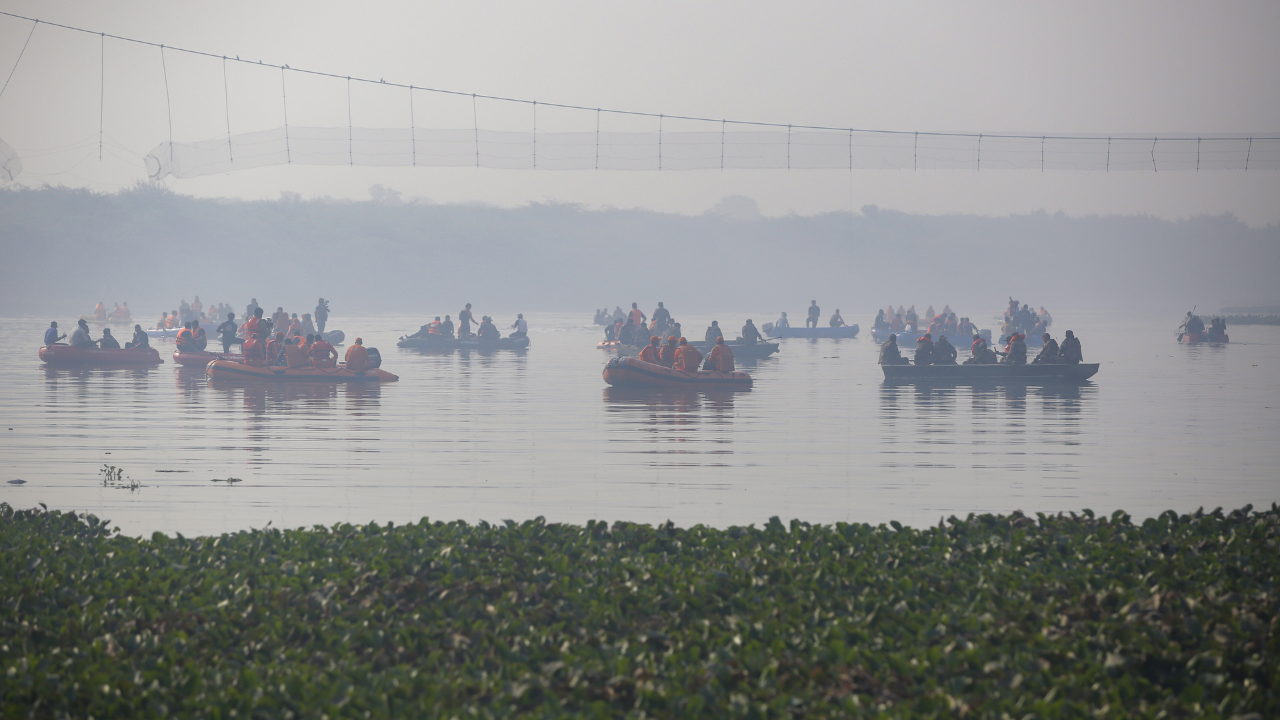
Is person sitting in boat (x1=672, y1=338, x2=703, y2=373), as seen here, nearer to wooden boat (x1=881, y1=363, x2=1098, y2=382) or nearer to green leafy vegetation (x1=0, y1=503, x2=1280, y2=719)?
wooden boat (x1=881, y1=363, x2=1098, y2=382)

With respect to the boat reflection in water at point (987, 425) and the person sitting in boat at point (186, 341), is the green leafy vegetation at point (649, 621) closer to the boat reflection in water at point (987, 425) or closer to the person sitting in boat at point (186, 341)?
the boat reflection in water at point (987, 425)

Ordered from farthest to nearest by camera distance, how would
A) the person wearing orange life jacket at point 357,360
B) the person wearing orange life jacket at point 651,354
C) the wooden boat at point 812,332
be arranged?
the wooden boat at point 812,332
the person wearing orange life jacket at point 357,360
the person wearing orange life jacket at point 651,354

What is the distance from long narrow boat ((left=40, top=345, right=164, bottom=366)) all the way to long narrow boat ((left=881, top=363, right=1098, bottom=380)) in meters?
23.3

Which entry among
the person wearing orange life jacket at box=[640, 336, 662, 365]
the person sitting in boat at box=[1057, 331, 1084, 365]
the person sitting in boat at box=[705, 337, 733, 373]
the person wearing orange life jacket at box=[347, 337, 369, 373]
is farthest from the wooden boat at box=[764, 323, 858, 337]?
the person wearing orange life jacket at box=[347, 337, 369, 373]

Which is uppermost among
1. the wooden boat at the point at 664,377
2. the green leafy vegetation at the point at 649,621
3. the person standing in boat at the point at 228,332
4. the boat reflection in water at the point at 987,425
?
the person standing in boat at the point at 228,332

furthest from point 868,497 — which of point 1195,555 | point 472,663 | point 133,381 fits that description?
point 133,381

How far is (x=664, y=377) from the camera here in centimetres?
2759

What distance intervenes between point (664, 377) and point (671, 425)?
6672 millimetres

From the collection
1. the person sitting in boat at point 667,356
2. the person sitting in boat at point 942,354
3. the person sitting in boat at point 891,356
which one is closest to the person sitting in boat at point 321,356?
the person sitting in boat at point 667,356

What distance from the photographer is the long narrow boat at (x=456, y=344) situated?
148 ft

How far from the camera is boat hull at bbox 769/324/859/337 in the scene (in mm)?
55400

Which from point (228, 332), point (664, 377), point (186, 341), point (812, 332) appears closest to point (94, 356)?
point (186, 341)

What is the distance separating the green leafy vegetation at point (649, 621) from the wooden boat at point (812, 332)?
44515mm

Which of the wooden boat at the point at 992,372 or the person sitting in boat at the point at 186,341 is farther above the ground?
the person sitting in boat at the point at 186,341
